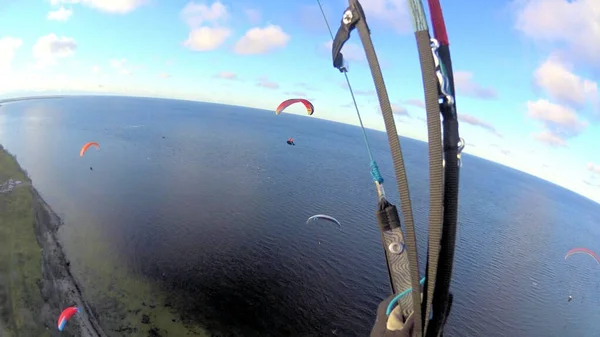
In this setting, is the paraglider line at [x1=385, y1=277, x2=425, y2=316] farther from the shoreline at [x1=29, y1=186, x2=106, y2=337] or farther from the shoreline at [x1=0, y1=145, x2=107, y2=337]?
the shoreline at [x1=29, y1=186, x2=106, y2=337]

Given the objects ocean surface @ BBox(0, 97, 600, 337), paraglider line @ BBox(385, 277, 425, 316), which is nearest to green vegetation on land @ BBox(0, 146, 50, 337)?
ocean surface @ BBox(0, 97, 600, 337)

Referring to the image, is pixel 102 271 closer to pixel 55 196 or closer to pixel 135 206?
pixel 135 206

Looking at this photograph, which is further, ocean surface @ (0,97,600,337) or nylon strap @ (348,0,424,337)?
ocean surface @ (0,97,600,337)

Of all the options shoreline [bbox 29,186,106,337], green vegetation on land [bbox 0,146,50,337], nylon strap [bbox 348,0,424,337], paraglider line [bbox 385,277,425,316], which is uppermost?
nylon strap [bbox 348,0,424,337]

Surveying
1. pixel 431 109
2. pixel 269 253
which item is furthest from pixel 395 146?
pixel 269 253

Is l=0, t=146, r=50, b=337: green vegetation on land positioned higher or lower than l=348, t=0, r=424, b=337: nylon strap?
lower

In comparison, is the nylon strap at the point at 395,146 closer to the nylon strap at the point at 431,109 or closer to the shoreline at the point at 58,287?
the nylon strap at the point at 431,109

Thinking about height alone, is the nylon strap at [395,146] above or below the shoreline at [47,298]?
above

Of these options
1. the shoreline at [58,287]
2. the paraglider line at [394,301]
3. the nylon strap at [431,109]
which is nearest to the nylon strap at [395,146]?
the nylon strap at [431,109]

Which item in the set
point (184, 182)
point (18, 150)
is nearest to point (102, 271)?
point (184, 182)

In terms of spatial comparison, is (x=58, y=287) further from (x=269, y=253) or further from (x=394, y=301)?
(x=394, y=301)

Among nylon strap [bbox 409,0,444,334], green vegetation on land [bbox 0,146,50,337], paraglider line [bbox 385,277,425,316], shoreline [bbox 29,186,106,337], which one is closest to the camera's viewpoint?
nylon strap [bbox 409,0,444,334]
